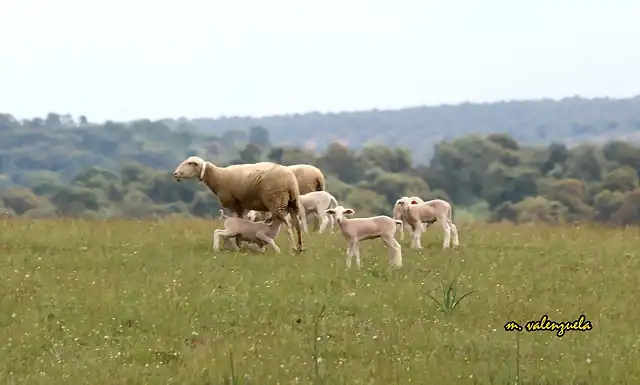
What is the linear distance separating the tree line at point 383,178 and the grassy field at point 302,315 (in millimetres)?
23964

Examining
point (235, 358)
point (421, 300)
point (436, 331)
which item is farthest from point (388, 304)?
point (235, 358)

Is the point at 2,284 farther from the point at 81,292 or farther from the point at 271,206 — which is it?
the point at 271,206

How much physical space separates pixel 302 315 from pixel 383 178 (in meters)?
72.1

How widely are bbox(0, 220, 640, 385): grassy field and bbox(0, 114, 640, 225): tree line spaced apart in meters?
24.0

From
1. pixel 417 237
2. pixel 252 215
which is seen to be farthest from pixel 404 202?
pixel 252 215

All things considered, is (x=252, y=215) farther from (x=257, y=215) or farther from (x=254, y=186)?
(x=254, y=186)

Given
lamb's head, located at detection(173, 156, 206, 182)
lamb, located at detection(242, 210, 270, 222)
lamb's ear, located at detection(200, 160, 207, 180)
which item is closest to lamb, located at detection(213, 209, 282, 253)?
lamb's ear, located at detection(200, 160, 207, 180)

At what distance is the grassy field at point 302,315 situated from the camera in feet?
32.8

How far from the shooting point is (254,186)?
19406 mm

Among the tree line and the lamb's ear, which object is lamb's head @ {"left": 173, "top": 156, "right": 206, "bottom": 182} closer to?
the lamb's ear

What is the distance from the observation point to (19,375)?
9.80 meters

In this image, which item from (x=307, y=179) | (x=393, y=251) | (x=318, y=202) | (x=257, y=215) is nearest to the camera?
(x=393, y=251)

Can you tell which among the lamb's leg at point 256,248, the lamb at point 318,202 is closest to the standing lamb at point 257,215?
the lamb at point 318,202

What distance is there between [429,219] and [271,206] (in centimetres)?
326
